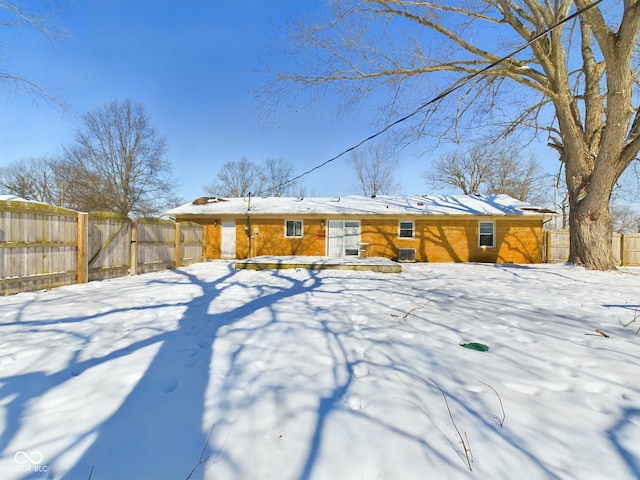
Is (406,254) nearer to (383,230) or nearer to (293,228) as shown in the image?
(383,230)

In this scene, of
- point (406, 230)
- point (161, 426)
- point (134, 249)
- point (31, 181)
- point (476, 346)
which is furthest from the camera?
point (31, 181)

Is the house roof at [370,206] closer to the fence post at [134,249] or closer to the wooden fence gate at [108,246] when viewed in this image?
the fence post at [134,249]

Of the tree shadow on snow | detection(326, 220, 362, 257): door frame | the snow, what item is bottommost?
the tree shadow on snow

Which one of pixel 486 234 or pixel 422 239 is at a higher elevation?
pixel 486 234

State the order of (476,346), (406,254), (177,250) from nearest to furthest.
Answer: (476,346)
(177,250)
(406,254)

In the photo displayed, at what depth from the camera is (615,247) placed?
13086 mm

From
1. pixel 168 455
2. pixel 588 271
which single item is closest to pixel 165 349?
pixel 168 455

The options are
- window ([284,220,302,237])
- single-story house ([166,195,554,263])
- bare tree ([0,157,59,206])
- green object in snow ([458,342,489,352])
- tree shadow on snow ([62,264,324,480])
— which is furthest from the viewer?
bare tree ([0,157,59,206])

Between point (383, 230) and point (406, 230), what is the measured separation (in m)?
1.13

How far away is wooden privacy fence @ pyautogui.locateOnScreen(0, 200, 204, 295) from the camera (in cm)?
500

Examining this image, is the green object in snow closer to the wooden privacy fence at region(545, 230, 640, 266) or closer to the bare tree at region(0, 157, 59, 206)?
the wooden privacy fence at region(545, 230, 640, 266)

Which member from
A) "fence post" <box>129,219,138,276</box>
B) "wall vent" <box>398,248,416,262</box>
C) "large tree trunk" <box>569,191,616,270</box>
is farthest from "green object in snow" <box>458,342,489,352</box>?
"wall vent" <box>398,248,416,262</box>

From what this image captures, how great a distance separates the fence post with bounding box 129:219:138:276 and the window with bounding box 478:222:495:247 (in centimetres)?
1403

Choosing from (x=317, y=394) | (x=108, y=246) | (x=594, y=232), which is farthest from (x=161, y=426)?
(x=594, y=232)
